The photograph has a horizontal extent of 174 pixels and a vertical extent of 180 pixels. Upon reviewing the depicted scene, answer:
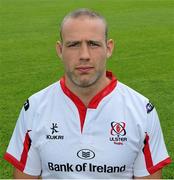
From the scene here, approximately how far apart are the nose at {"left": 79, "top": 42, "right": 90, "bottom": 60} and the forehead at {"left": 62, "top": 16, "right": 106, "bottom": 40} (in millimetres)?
42

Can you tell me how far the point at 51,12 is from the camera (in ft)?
69.4

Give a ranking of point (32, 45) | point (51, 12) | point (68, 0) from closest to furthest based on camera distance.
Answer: point (32, 45), point (51, 12), point (68, 0)

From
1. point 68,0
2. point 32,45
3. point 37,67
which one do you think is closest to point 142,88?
point 37,67

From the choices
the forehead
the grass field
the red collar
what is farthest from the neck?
the grass field

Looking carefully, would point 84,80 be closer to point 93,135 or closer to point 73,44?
point 73,44

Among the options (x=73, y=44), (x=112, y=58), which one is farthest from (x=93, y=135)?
(x=112, y=58)

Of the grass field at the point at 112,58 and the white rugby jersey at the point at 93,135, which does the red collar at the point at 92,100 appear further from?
the grass field at the point at 112,58

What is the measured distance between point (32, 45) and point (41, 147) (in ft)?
34.6

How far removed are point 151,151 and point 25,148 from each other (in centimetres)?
77

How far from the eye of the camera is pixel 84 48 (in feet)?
8.91

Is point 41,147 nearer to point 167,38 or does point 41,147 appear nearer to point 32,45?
point 32,45

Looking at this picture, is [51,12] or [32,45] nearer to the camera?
[32,45]

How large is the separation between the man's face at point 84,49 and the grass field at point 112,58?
2705mm

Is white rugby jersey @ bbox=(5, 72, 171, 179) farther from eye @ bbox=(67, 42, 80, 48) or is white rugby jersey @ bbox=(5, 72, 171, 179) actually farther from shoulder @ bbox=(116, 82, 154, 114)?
eye @ bbox=(67, 42, 80, 48)
